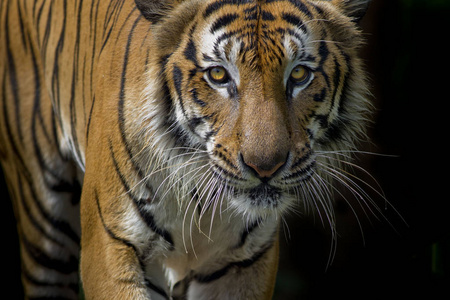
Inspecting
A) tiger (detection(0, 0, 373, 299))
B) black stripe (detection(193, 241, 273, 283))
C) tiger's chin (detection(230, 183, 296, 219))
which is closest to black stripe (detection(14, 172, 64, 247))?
tiger (detection(0, 0, 373, 299))

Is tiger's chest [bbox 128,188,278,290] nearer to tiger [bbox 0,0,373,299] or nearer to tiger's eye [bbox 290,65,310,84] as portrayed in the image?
tiger [bbox 0,0,373,299]

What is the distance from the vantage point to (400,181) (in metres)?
3.48

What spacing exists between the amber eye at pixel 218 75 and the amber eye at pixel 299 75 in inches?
6.9

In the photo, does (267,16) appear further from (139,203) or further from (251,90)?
(139,203)

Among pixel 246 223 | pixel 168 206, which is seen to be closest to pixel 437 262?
pixel 246 223

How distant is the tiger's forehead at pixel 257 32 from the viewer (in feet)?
6.50

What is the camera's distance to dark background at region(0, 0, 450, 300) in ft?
11.1

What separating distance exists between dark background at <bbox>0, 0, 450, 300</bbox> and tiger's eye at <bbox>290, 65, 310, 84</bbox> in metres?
1.28

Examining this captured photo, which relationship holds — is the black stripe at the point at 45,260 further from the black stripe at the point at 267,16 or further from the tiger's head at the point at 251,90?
the black stripe at the point at 267,16

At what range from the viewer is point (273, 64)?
197cm

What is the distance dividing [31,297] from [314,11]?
178 centimetres

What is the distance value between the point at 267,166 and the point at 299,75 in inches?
11.0

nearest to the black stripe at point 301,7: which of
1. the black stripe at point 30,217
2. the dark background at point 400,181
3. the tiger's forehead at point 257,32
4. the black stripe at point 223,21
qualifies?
the tiger's forehead at point 257,32

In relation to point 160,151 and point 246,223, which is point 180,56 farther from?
point 246,223
